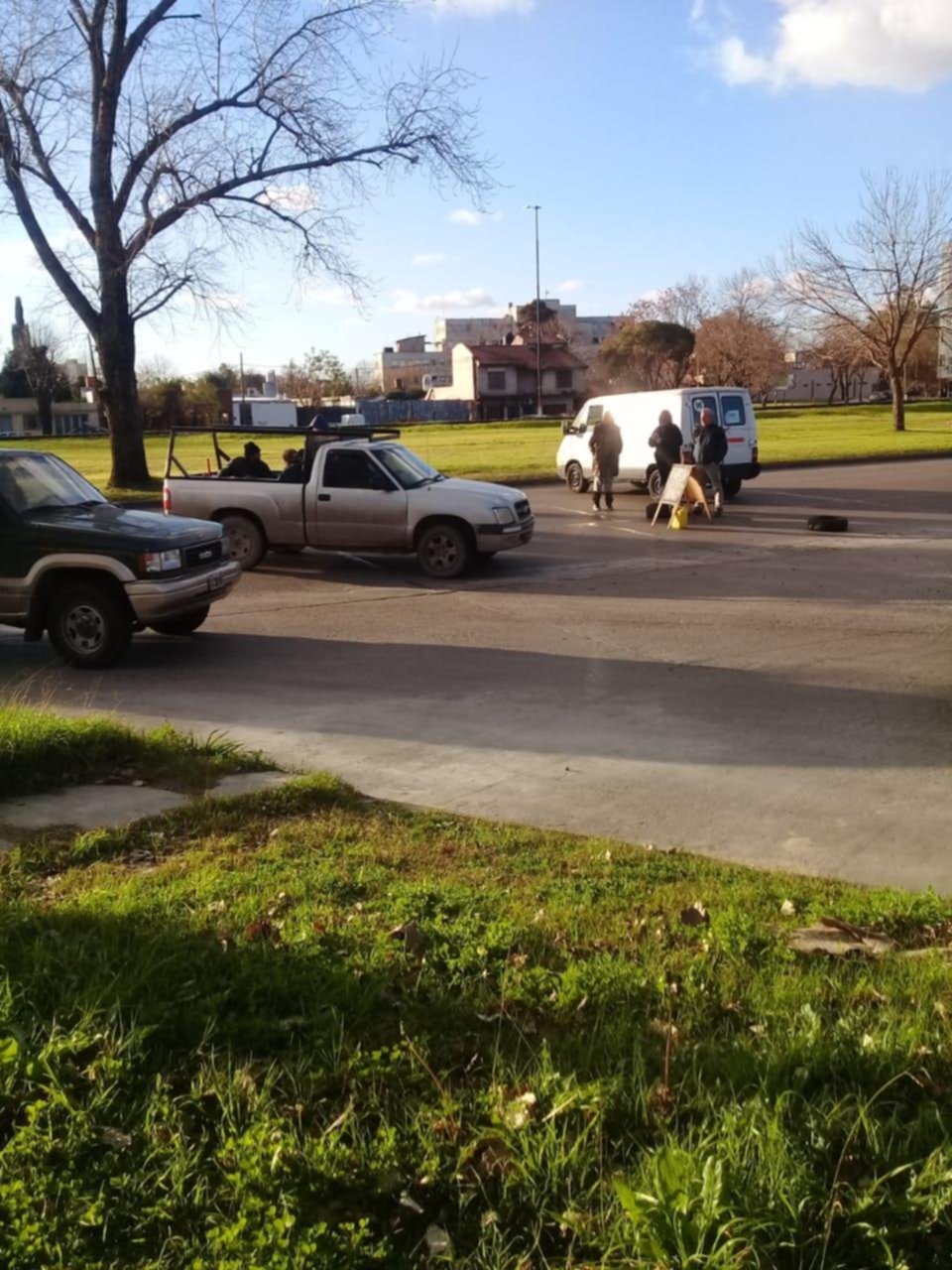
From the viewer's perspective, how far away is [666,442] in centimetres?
2244

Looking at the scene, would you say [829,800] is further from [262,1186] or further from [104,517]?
[104,517]

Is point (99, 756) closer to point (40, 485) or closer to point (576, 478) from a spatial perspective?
point (40, 485)

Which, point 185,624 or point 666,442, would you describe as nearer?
point 185,624

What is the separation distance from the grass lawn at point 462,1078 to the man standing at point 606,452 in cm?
1710

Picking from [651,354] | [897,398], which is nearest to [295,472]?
[897,398]

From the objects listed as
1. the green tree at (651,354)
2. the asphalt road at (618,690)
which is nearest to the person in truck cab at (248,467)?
the asphalt road at (618,690)

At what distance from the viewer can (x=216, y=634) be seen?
39.1 ft

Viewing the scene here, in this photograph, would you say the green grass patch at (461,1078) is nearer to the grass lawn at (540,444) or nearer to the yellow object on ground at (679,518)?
the yellow object on ground at (679,518)

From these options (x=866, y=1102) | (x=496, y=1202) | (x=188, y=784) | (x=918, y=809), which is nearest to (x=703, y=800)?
(x=918, y=809)

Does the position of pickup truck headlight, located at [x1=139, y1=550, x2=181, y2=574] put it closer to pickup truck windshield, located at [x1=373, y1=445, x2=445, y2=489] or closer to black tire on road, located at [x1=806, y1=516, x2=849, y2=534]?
pickup truck windshield, located at [x1=373, y1=445, x2=445, y2=489]

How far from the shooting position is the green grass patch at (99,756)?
641 cm

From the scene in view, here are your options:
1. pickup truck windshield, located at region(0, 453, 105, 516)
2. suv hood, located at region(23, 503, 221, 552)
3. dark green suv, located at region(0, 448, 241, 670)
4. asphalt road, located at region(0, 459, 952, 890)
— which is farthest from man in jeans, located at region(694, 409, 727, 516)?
dark green suv, located at region(0, 448, 241, 670)

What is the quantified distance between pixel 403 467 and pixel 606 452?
7.14 metres

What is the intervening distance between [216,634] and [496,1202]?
9.65m
